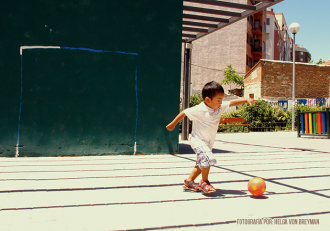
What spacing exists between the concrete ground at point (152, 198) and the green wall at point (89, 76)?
121 centimetres

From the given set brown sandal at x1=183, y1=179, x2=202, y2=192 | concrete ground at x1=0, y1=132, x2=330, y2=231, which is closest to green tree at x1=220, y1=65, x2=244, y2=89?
concrete ground at x1=0, y1=132, x2=330, y2=231

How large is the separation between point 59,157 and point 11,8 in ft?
11.4

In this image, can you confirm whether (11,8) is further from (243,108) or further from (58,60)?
(243,108)

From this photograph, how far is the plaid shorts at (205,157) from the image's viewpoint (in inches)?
145

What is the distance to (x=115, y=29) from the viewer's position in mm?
7297

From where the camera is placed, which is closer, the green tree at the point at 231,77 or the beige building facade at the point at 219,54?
the green tree at the point at 231,77

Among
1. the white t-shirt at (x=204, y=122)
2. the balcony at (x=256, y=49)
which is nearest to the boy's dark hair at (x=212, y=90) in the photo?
the white t-shirt at (x=204, y=122)

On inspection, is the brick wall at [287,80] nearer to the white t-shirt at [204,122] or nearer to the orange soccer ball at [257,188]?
the white t-shirt at [204,122]

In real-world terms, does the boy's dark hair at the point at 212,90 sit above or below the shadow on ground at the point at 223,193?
above

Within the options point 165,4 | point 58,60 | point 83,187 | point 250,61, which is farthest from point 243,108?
point 250,61

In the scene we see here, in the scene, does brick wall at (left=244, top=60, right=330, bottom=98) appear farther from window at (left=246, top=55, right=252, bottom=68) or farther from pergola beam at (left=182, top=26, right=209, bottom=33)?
pergola beam at (left=182, top=26, right=209, bottom=33)

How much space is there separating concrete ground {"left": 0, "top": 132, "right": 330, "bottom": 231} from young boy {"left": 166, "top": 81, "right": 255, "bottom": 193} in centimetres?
18

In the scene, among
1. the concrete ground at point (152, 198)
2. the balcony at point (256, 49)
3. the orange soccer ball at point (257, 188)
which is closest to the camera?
the concrete ground at point (152, 198)

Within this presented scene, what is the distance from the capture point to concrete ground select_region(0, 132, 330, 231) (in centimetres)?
277
